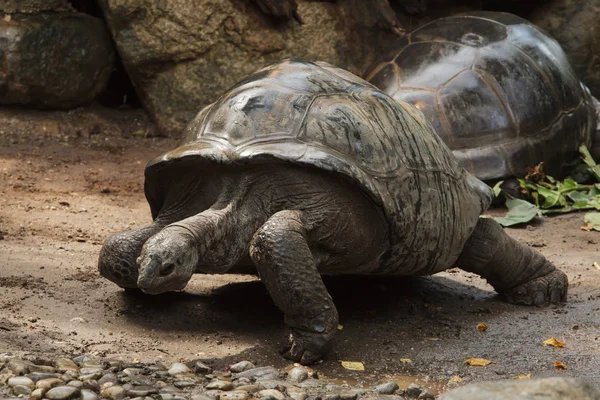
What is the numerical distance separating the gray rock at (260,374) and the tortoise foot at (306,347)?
0.23 m

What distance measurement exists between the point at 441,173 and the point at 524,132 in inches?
125

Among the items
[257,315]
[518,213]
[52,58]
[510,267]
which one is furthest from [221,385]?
[52,58]

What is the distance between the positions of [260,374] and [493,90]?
4695 millimetres

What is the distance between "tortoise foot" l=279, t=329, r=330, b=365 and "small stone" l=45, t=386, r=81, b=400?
1.06m

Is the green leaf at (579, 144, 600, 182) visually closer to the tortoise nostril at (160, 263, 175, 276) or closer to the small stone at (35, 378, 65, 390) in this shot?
the tortoise nostril at (160, 263, 175, 276)

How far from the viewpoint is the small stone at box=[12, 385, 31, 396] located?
125 inches

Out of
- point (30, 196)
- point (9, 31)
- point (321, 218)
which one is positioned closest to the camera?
point (321, 218)

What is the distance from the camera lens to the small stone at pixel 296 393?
3389 millimetres

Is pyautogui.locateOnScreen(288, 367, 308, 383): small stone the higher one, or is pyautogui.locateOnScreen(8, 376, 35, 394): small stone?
pyautogui.locateOnScreen(8, 376, 35, 394): small stone

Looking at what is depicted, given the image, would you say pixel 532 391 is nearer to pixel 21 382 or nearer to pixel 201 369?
pixel 201 369

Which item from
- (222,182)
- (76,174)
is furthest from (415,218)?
(76,174)

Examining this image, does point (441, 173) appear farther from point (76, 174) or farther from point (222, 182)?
point (76, 174)

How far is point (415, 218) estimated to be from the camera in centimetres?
450

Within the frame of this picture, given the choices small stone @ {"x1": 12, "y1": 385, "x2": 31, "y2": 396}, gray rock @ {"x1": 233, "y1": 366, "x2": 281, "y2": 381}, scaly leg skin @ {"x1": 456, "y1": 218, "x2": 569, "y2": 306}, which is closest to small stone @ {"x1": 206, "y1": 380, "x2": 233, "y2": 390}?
gray rock @ {"x1": 233, "y1": 366, "x2": 281, "y2": 381}
